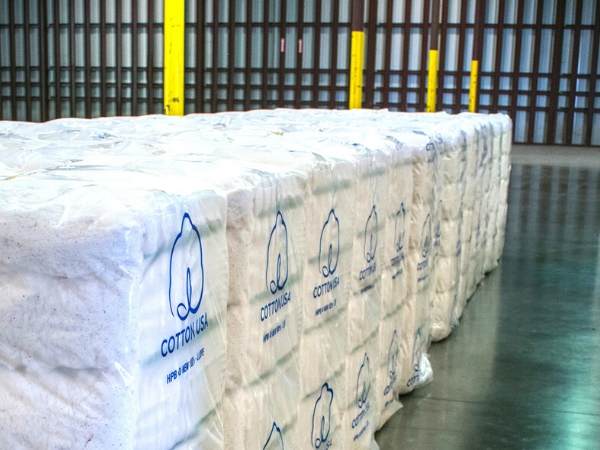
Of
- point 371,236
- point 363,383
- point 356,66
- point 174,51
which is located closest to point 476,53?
point 356,66

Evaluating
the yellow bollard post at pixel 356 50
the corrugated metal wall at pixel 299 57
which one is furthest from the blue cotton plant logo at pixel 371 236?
the corrugated metal wall at pixel 299 57

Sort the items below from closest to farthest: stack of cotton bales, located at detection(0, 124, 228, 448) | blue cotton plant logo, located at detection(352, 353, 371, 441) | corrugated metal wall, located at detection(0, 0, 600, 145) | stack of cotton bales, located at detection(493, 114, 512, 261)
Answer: stack of cotton bales, located at detection(0, 124, 228, 448), blue cotton plant logo, located at detection(352, 353, 371, 441), stack of cotton bales, located at detection(493, 114, 512, 261), corrugated metal wall, located at detection(0, 0, 600, 145)

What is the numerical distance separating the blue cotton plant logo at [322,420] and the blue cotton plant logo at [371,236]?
60 cm

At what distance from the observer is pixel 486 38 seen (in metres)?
21.8

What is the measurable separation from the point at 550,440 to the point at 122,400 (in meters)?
2.71

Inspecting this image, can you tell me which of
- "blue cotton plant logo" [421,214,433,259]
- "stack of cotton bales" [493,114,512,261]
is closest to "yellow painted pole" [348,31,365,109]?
"stack of cotton bales" [493,114,512,261]

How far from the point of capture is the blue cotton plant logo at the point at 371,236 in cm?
313

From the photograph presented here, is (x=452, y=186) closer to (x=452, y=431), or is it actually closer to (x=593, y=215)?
(x=452, y=431)

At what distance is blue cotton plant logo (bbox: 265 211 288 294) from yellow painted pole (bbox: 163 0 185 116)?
4.85m

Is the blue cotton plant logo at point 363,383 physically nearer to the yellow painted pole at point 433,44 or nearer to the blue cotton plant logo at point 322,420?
the blue cotton plant logo at point 322,420

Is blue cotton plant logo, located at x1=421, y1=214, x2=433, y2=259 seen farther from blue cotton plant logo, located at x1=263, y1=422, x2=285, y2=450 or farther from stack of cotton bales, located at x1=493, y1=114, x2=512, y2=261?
stack of cotton bales, located at x1=493, y1=114, x2=512, y2=261

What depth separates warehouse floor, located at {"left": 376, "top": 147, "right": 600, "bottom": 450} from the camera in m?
3.71

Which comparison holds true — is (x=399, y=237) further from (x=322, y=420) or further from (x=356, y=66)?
(x=356, y=66)

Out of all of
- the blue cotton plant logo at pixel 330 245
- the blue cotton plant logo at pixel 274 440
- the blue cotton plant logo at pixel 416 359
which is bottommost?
the blue cotton plant logo at pixel 416 359
